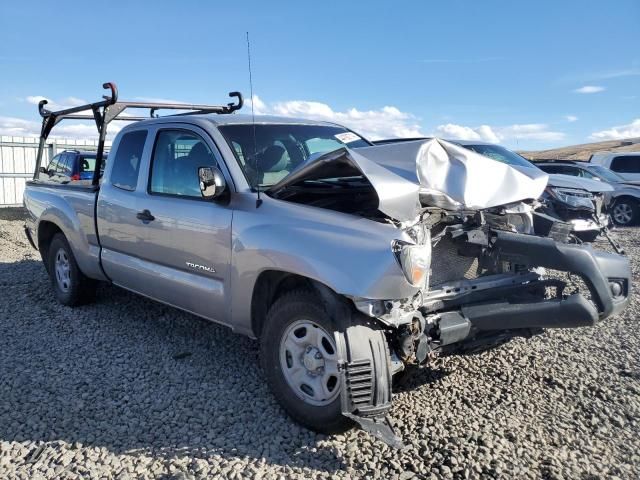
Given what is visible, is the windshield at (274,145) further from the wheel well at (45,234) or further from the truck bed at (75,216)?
the wheel well at (45,234)

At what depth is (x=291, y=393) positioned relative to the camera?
3.44 metres

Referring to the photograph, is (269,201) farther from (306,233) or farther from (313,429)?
(313,429)

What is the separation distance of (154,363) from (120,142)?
6.96 feet

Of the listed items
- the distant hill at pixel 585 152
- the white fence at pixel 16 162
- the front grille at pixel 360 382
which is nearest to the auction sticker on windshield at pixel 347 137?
the front grille at pixel 360 382

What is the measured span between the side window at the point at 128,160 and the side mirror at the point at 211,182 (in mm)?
1410

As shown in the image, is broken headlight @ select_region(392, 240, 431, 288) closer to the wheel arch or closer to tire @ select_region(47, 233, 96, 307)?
→ tire @ select_region(47, 233, 96, 307)

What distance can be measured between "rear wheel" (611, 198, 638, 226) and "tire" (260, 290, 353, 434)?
13.6 meters

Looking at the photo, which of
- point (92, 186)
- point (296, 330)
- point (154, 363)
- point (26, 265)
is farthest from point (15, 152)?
point (296, 330)

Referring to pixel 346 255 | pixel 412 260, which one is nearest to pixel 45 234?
pixel 346 255

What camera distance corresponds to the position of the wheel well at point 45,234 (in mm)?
6445

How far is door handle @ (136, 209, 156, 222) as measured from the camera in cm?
453

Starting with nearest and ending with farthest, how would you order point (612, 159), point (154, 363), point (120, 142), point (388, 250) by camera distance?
1. point (388, 250)
2. point (154, 363)
3. point (120, 142)
4. point (612, 159)

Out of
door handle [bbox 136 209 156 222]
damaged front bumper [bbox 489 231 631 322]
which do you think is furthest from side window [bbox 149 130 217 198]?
A: damaged front bumper [bbox 489 231 631 322]

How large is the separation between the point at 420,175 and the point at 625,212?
13249mm
